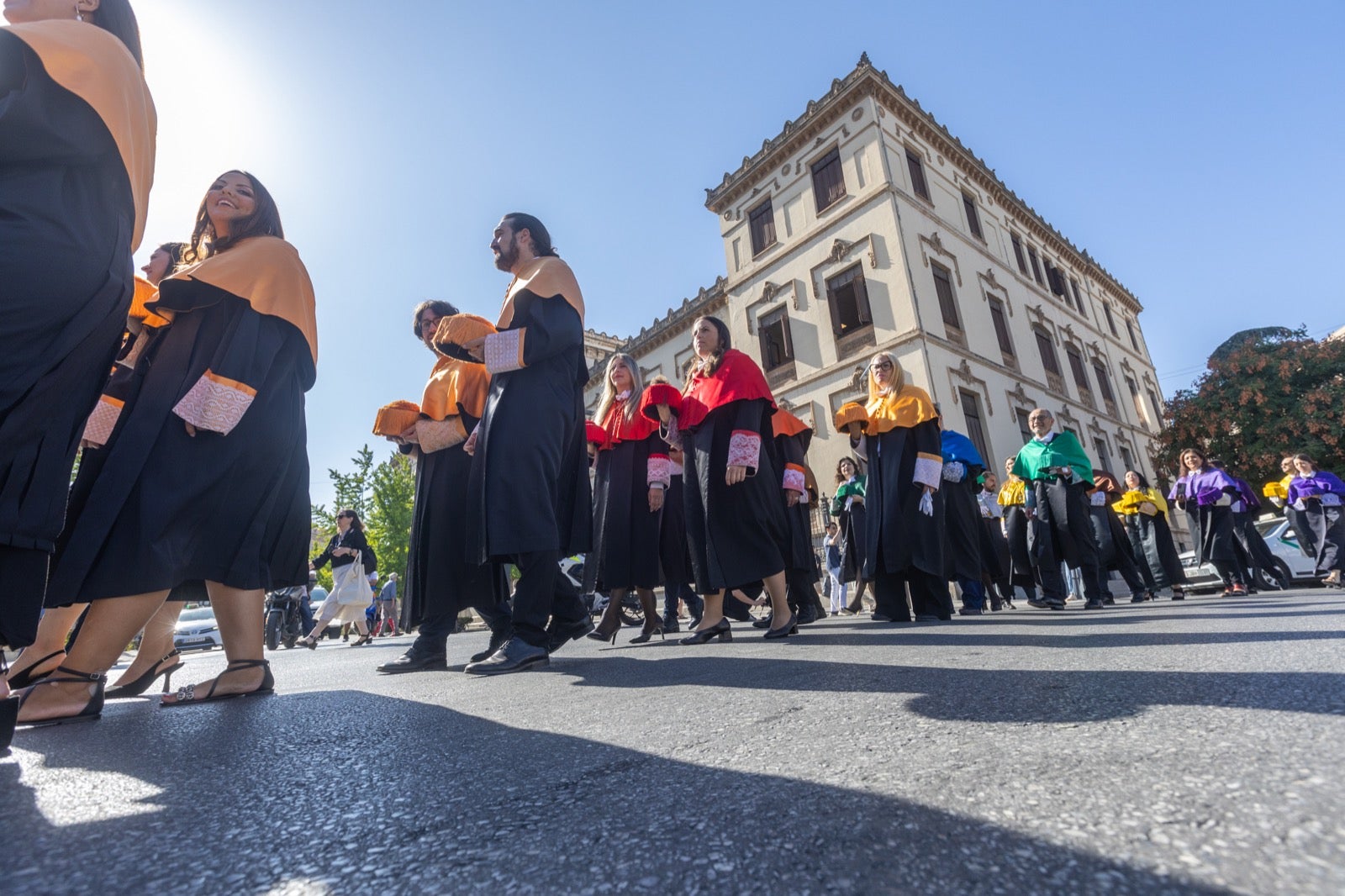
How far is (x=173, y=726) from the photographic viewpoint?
1752 mm

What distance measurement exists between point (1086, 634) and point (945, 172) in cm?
2039

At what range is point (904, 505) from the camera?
16.0 feet

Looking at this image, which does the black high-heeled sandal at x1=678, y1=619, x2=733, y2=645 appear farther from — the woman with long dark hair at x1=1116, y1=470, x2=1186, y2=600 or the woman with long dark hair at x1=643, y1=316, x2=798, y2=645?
the woman with long dark hair at x1=1116, y1=470, x2=1186, y2=600

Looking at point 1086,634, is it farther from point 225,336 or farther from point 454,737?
point 225,336

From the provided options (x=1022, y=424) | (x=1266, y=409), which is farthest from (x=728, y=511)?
(x=1266, y=409)

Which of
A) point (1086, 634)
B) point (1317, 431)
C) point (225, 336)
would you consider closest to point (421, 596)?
point (225, 336)

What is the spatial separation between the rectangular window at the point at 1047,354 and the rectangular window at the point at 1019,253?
7.02 feet

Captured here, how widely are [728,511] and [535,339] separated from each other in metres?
1.56

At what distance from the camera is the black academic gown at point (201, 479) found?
2.02 meters

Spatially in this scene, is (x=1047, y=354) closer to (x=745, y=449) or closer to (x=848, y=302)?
(x=848, y=302)

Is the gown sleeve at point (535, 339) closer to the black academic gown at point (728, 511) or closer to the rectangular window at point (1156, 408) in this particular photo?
the black academic gown at point (728, 511)

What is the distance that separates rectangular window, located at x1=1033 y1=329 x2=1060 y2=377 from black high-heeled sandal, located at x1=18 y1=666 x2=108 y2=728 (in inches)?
907

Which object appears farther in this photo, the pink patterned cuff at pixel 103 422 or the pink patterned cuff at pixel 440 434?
the pink patterned cuff at pixel 440 434

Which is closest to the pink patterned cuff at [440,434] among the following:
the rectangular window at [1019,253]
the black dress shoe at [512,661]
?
the black dress shoe at [512,661]
